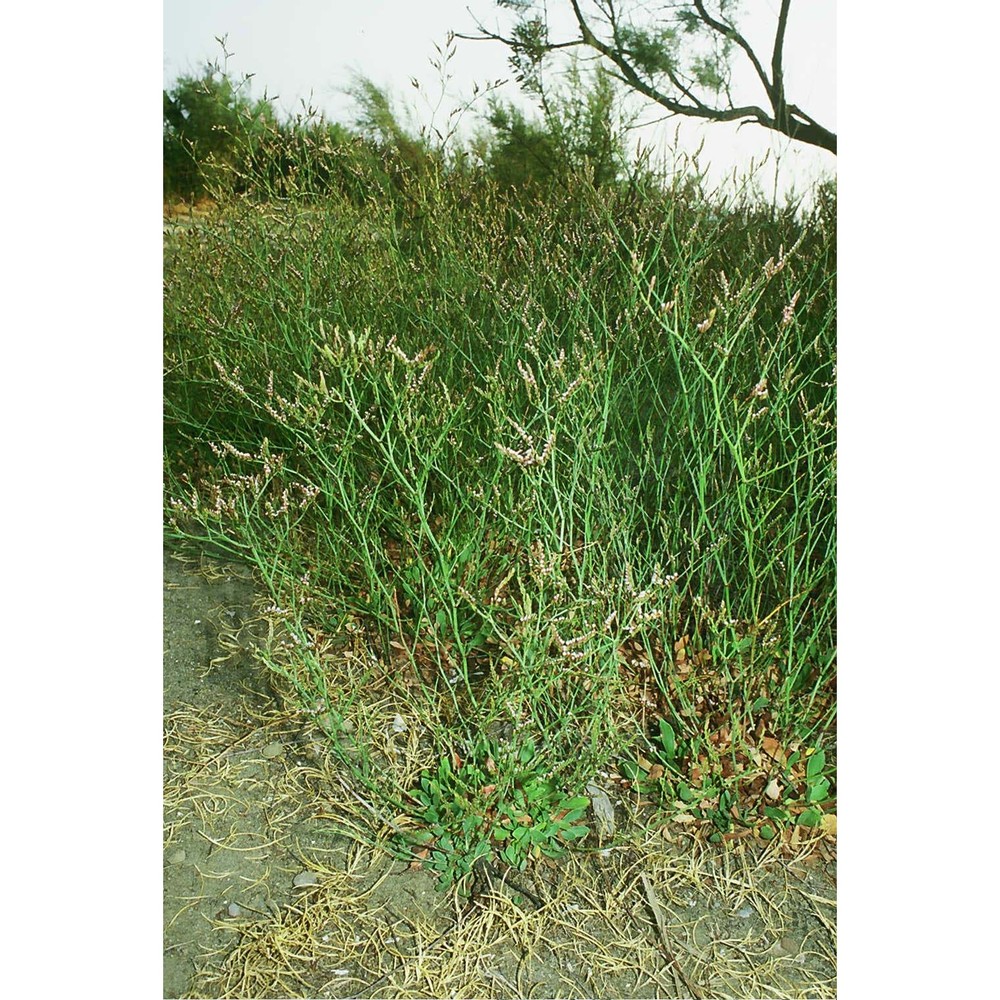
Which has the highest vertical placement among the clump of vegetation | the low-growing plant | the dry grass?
the clump of vegetation

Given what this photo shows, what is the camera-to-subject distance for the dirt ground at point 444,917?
1.45 metres

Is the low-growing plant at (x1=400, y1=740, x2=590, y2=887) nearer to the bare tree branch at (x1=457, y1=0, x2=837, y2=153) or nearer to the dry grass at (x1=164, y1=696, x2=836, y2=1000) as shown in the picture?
the dry grass at (x1=164, y1=696, x2=836, y2=1000)

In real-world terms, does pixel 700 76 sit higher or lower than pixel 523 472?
higher

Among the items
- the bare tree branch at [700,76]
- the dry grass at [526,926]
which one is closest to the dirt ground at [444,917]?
the dry grass at [526,926]

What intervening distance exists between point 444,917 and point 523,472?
2.42 feet

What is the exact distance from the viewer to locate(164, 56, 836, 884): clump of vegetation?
1.54 meters

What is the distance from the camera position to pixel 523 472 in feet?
5.16

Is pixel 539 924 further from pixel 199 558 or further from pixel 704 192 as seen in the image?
pixel 704 192

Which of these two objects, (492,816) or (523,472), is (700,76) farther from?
(492,816)

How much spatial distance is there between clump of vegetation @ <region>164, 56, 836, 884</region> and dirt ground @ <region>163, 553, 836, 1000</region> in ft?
0.21

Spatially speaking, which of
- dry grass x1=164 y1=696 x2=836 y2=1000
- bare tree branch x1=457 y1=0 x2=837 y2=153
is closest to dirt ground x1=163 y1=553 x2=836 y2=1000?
dry grass x1=164 y1=696 x2=836 y2=1000

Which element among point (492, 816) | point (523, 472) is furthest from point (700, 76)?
point (492, 816)

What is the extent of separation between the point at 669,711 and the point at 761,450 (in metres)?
0.54
